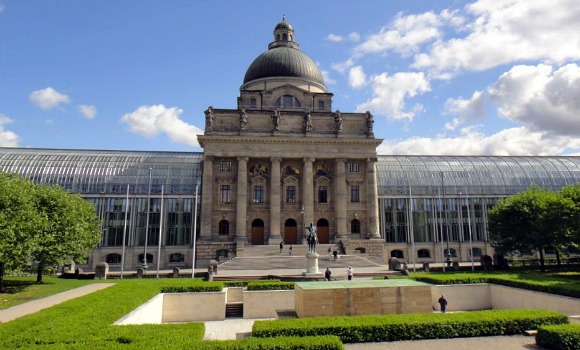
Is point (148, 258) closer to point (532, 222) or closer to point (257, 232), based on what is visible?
point (257, 232)

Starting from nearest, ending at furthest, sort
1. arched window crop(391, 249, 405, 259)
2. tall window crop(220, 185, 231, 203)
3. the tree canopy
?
1. the tree canopy
2. tall window crop(220, 185, 231, 203)
3. arched window crop(391, 249, 405, 259)

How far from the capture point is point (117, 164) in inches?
2557

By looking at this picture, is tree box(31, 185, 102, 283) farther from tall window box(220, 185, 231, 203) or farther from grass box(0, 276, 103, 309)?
tall window box(220, 185, 231, 203)

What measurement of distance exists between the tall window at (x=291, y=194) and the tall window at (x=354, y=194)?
8984mm

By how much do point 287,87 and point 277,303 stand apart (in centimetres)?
4426

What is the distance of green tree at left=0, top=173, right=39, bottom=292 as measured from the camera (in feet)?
88.7

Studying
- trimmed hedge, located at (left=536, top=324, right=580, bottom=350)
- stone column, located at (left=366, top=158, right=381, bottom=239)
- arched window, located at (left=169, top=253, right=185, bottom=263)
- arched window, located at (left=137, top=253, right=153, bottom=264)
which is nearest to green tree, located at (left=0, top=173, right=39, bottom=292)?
arched window, located at (left=137, top=253, right=153, bottom=264)

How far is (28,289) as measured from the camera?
3228 cm

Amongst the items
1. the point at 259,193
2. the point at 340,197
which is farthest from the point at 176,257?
the point at 340,197

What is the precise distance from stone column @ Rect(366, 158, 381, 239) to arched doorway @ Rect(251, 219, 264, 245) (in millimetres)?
16382

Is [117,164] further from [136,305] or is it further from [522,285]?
[522,285]

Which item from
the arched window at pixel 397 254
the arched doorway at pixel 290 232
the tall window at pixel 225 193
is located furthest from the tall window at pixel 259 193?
the arched window at pixel 397 254

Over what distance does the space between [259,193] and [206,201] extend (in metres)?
8.11

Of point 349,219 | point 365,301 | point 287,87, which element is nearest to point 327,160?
point 349,219
